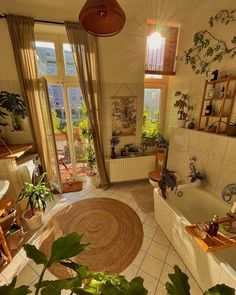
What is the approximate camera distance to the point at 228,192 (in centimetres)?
192

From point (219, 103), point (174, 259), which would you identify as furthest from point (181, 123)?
point (174, 259)

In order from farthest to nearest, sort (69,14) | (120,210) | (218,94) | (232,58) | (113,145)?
(113,145) < (120,210) < (69,14) < (218,94) < (232,58)

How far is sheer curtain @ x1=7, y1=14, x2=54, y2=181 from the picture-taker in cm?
225

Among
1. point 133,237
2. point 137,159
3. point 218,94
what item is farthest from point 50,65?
point 133,237

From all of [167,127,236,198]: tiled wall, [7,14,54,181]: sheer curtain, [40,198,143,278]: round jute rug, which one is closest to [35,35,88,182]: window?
[7,14,54,181]: sheer curtain

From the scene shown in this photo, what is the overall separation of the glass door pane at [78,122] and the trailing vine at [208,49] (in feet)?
6.53

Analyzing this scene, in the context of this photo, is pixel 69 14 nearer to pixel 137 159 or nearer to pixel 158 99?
pixel 158 99

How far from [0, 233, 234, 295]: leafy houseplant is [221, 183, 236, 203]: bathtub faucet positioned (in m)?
1.61

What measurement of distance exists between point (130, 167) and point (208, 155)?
1.38 meters

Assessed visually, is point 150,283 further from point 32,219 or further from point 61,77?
point 61,77

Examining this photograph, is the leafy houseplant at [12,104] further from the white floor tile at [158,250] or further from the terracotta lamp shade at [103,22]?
the white floor tile at [158,250]

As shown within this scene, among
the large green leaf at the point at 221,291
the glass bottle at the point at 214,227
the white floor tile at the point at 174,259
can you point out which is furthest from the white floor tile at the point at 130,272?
the large green leaf at the point at 221,291

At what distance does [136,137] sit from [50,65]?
2.01 meters

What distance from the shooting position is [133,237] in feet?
6.84
